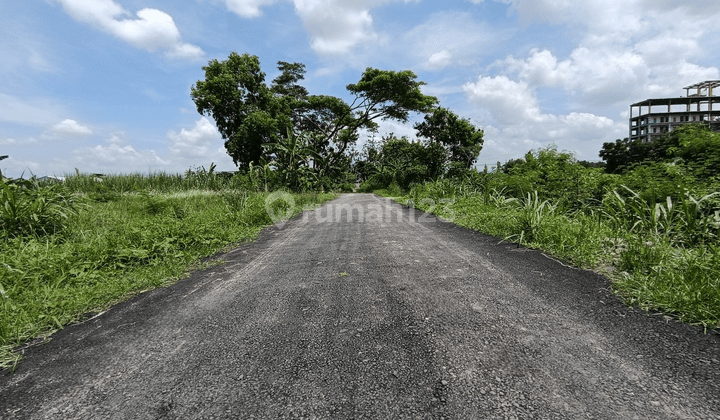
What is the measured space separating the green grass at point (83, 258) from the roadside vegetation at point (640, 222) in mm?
4663

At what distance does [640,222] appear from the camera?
4449mm

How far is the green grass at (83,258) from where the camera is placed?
2.80 m

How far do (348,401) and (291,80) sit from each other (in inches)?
1485

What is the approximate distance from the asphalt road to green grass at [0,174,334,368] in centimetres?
34

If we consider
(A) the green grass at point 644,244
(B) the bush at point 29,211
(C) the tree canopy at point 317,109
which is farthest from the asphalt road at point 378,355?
(C) the tree canopy at point 317,109

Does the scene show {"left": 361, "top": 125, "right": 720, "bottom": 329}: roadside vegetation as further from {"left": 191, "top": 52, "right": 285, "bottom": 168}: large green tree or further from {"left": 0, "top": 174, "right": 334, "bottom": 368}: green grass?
{"left": 191, "top": 52, "right": 285, "bottom": 168}: large green tree

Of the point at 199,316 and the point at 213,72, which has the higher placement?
the point at 213,72

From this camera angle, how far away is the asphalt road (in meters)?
1.55

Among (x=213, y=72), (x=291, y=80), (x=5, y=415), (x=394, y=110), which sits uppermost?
(x=291, y=80)

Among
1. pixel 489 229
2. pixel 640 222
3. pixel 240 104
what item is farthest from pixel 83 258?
pixel 240 104

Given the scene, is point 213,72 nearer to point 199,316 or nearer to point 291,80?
point 291,80

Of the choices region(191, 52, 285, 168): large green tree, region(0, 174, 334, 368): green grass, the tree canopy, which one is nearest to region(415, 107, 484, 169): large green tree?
the tree canopy

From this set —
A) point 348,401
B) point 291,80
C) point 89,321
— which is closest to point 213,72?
point 291,80

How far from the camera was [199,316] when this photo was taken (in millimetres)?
2670
